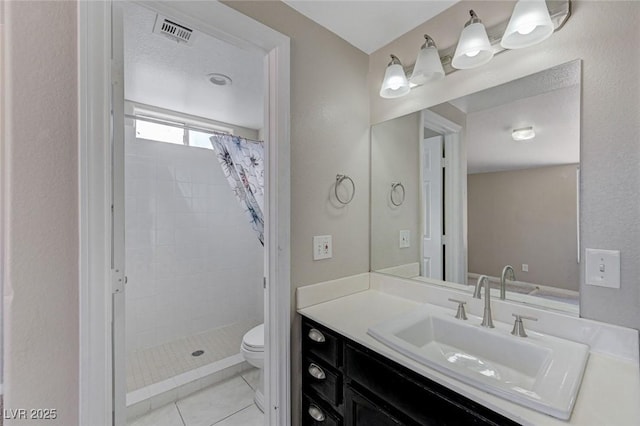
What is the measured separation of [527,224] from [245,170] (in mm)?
1804

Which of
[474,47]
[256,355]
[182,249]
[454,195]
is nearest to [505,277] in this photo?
[454,195]

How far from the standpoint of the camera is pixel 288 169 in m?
1.32

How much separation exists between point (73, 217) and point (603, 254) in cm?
182

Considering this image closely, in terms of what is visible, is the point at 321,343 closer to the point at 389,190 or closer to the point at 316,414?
the point at 316,414

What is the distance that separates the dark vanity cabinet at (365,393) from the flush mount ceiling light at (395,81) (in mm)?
1293

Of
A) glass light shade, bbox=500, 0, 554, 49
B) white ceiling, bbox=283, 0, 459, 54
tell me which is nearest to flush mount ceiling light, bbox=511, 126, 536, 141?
glass light shade, bbox=500, 0, 554, 49

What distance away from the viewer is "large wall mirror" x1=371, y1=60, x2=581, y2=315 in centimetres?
107

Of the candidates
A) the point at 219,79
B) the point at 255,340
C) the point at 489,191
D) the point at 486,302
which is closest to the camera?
the point at 486,302

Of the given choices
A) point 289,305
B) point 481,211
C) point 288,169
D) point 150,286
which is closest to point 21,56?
point 288,169

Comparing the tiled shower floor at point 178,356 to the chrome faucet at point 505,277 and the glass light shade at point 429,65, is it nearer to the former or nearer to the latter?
the chrome faucet at point 505,277

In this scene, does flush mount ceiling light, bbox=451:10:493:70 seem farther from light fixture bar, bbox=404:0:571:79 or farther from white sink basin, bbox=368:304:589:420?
white sink basin, bbox=368:304:589:420

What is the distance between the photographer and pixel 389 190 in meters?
1.72

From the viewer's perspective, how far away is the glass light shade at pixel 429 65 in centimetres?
134

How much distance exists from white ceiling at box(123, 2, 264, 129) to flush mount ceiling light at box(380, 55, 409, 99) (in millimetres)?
709
